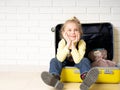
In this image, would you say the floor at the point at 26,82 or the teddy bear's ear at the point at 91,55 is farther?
the teddy bear's ear at the point at 91,55

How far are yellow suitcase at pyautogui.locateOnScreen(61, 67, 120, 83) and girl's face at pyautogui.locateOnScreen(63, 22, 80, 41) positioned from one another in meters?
0.26

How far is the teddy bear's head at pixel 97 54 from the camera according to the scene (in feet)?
6.42

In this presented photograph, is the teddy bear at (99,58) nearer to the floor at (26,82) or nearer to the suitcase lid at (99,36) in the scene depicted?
the suitcase lid at (99,36)

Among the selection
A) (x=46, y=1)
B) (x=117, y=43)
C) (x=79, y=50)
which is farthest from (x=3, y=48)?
(x=117, y=43)

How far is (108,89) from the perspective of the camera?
159 cm

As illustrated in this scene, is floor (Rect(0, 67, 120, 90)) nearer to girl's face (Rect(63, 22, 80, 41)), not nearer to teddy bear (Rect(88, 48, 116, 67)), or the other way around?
teddy bear (Rect(88, 48, 116, 67))

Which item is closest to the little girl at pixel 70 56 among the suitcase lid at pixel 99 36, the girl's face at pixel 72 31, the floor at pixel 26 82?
the girl's face at pixel 72 31

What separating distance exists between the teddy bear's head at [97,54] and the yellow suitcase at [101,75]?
0.25m

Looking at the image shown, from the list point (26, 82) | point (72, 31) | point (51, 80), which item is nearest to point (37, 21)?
point (72, 31)

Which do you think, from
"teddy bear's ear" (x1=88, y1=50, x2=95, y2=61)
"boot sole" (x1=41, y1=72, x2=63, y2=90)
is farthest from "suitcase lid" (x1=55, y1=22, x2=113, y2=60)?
"boot sole" (x1=41, y1=72, x2=63, y2=90)

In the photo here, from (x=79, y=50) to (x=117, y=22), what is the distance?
62 cm

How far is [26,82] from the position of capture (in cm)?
181

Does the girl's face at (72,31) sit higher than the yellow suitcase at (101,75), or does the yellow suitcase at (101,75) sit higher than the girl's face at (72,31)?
the girl's face at (72,31)

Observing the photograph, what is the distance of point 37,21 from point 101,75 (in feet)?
2.84
